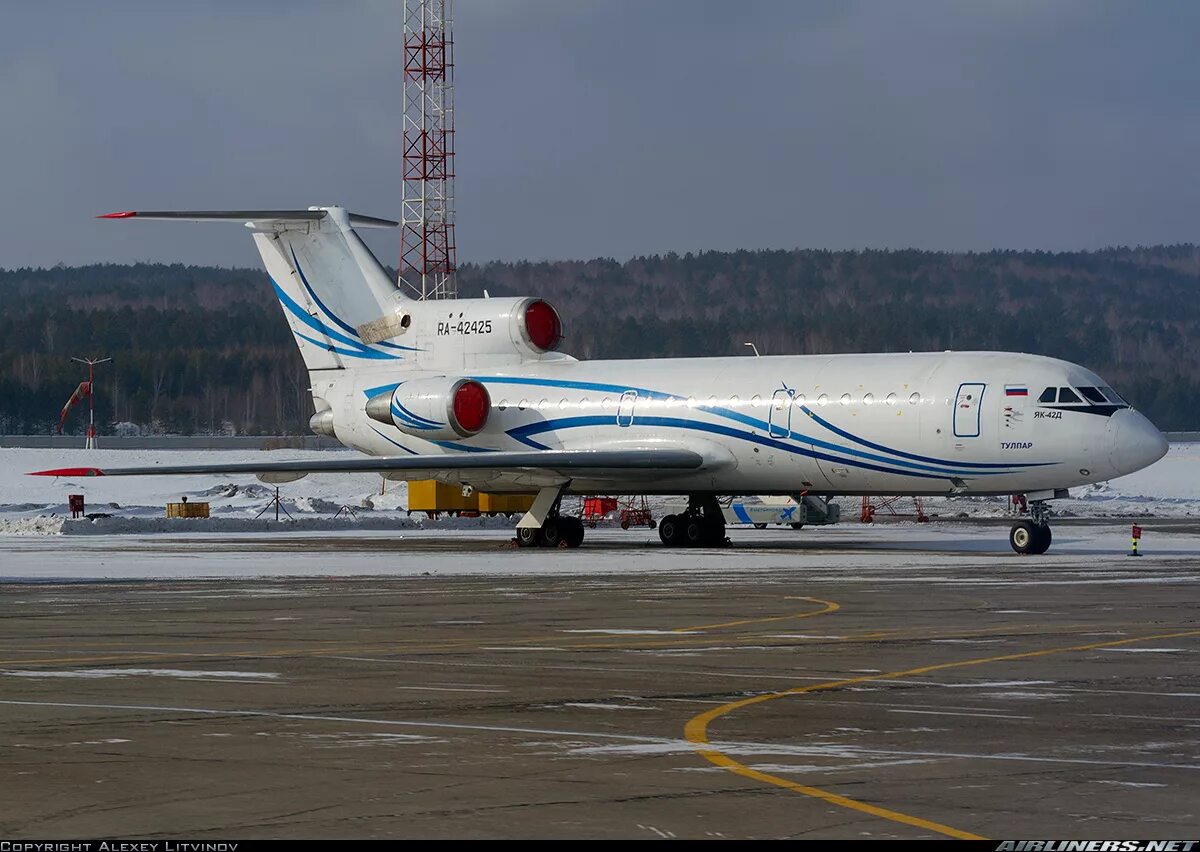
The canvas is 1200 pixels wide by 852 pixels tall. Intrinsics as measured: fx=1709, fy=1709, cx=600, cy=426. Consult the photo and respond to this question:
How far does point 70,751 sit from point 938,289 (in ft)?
316

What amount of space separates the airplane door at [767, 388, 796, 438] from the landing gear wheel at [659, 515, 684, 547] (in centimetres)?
436

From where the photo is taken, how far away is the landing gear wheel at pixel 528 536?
40219 mm

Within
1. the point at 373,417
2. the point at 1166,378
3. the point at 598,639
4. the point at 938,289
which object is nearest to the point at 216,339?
the point at 938,289

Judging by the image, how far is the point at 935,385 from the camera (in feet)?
117

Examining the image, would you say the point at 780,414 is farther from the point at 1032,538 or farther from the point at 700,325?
the point at 700,325

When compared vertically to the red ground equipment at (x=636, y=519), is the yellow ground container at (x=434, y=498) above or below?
above

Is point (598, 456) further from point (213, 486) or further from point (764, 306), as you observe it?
point (764, 306)

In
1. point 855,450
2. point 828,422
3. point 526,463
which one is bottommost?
point 526,463

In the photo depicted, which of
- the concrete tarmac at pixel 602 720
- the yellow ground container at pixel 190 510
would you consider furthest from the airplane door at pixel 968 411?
the yellow ground container at pixel 190 510

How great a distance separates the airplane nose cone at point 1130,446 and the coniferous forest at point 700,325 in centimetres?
5026

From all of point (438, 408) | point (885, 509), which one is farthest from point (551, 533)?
point (885, 509)

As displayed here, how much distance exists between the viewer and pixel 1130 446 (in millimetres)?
34000

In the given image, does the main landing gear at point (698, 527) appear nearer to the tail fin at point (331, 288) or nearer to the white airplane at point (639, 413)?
the white airplane at point (639, 413)

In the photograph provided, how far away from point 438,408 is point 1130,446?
647 inches
